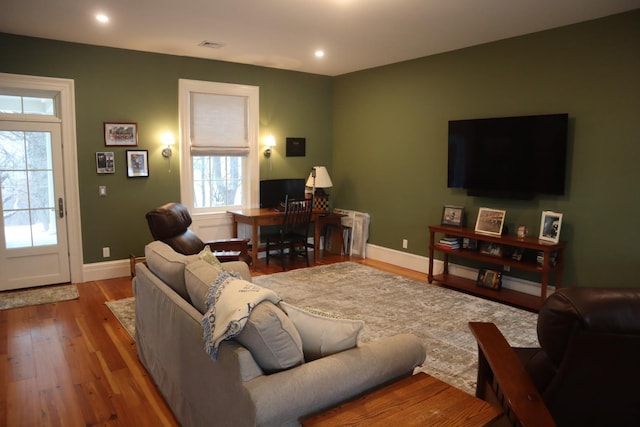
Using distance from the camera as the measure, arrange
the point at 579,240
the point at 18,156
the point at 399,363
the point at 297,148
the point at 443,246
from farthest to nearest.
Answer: the point at 297,148 → the point at 443,246 → the point at 18,156 → the point at 579,240 → the point at 399,363

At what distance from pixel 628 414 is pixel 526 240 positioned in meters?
3.02

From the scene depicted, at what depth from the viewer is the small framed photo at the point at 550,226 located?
427cm

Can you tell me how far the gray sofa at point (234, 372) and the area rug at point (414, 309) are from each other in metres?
1.34

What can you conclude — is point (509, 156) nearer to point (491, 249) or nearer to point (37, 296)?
point (491, 249)

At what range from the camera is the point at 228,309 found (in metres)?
1.79

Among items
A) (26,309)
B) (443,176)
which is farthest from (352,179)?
(26,309)

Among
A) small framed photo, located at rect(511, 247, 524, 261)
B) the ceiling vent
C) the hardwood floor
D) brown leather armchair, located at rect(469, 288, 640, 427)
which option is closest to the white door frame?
the hardwood floor

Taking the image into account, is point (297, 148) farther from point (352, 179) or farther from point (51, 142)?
point (51, 142)

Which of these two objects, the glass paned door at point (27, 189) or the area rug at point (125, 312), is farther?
the glass paned door at point (27, 189)

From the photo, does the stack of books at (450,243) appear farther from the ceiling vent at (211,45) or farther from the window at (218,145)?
the ceiling vent at (211,45)

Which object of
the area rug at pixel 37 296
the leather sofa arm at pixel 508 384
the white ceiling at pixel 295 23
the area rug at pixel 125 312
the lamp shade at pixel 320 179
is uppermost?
the white ceiling at pixel 295 23

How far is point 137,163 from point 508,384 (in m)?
4.93

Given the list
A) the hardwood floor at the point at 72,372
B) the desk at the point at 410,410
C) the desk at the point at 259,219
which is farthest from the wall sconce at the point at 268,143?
the desk at the point at 410,410

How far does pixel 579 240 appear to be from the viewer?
4.29 metres
